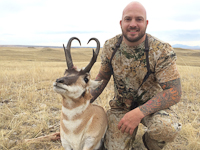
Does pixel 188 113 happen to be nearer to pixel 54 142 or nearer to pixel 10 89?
pixel 54 142

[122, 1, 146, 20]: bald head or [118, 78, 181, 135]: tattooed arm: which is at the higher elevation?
[122, 1, 146, 20]: bald head

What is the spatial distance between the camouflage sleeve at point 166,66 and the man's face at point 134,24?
558 mm

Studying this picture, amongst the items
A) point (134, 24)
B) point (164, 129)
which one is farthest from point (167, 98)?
point (134, 24)

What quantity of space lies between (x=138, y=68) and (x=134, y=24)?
34.8 inches

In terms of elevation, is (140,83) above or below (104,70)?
below

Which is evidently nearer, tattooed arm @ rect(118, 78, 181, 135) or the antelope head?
the antelope head

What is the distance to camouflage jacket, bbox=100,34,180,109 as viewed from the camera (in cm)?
331

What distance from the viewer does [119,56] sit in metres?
3.75

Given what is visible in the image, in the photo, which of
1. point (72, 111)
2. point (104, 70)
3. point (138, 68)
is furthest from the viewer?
point (104, 70)

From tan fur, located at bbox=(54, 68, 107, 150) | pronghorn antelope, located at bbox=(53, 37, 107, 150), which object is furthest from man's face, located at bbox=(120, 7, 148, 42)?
tan fur, located at bbox=(54, 68, 107, 150)

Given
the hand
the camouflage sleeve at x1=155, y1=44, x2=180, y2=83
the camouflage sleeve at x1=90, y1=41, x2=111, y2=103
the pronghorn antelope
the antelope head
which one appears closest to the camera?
the antelope head

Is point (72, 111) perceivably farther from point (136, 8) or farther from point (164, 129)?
point (136, 8)

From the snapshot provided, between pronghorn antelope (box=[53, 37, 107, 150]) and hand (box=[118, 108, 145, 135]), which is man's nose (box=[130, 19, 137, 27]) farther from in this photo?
hand (box=[118, 108, 145, 135])

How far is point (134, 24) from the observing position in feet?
11.1
